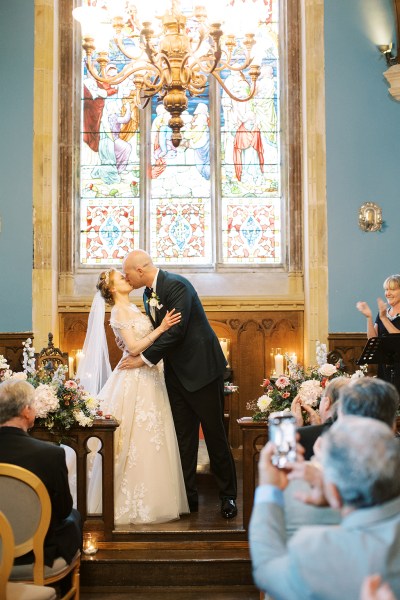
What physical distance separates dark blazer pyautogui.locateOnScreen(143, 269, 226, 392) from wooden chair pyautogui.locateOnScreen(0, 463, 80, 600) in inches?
80.0

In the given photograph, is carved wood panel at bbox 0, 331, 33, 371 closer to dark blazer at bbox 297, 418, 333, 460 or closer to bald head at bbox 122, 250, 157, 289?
bald head at bbox 122, 250, 157, 289

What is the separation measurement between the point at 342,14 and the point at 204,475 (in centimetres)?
518

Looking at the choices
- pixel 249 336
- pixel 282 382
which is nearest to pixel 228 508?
pixel 282 382

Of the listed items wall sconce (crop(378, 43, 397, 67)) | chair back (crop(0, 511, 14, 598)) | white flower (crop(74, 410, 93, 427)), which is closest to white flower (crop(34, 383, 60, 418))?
white flower (crop(74, 410, 93, 427))

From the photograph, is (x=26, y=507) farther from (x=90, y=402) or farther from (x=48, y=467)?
(x=90, y=402)

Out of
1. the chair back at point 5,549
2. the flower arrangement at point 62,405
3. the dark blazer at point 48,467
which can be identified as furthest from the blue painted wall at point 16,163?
the chair back at point 5,549

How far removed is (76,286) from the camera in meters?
9.17

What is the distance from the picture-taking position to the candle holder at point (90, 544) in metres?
4.85

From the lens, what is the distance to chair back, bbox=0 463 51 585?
3.33 meters

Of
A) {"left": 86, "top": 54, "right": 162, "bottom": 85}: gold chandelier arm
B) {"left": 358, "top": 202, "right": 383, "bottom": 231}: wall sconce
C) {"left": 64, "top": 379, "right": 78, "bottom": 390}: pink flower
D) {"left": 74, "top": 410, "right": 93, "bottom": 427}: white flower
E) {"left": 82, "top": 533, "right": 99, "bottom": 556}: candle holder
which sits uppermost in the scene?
{"left": 86, "top": 54, "right": 162, "bottom": 85}: gold chandelier arm

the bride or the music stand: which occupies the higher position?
the music stand

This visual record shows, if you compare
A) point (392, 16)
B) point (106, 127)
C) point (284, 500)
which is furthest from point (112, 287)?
point (392, 16)

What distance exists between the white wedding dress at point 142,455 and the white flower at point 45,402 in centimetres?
45

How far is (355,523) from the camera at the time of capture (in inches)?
74.7
